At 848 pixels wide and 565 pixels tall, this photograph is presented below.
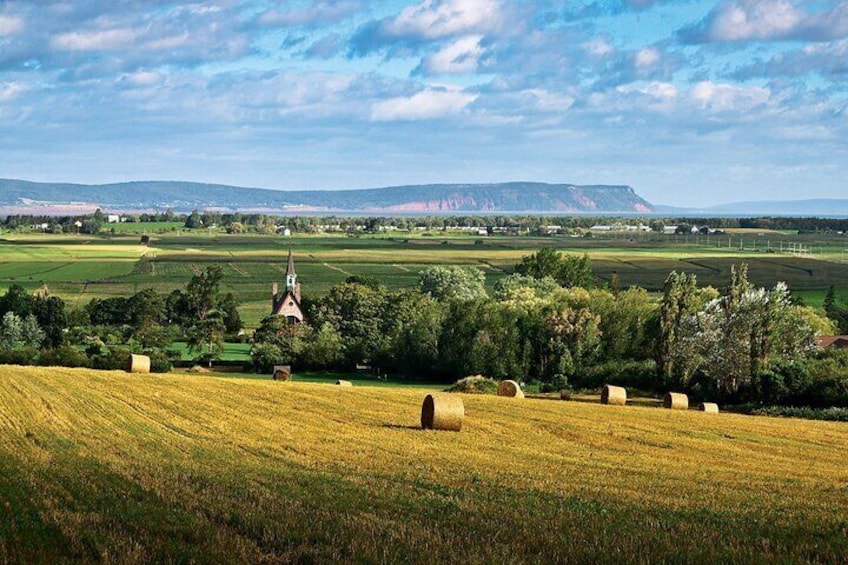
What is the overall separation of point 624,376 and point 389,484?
50.4m

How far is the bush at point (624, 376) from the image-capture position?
66125mm

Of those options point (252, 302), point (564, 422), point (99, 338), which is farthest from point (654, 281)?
point (564, 422)

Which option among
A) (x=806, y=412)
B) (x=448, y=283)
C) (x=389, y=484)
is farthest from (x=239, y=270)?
(x=389, y=484)

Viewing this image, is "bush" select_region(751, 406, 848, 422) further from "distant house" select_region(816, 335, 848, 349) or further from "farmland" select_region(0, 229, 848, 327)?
"farmland" select_region(0, 229, 848, 327)

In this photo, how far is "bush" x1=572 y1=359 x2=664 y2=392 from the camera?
6612cm

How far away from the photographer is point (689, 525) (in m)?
15.1

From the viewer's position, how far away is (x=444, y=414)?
103 ft

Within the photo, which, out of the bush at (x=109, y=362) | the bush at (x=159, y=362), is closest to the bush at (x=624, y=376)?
the bush at (x=159, y=362)

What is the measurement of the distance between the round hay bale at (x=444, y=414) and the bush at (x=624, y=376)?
3504 centimetres

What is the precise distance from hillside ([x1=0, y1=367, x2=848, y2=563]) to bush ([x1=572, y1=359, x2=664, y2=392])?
87.9 feet

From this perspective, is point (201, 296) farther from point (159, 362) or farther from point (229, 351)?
point (159, 362)

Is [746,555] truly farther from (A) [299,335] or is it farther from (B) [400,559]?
(A) [299,335]

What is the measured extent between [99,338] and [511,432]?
75872 mm

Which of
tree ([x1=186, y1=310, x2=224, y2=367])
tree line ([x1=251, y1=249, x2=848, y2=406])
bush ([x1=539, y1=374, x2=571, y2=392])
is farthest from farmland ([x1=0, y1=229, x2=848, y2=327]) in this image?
bush ([x1=539, y1=374, x2=571, y2=392])
